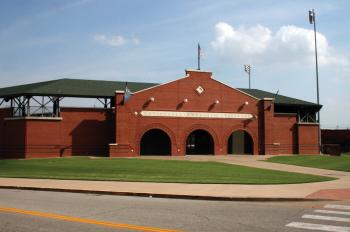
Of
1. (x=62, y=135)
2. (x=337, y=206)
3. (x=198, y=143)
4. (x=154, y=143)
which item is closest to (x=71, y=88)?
(x=62, y=135)

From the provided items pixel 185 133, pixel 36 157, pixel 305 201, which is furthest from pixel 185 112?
pixel 305 201

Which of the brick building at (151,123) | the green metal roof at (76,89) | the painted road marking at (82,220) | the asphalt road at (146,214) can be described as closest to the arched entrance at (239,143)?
the brick building at (151,123)

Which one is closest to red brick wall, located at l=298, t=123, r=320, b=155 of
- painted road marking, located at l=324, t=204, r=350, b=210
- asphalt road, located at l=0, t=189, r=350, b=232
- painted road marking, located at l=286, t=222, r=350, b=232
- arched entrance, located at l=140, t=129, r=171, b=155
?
arched entrance, located at l=140, t=129, r=171, b=155

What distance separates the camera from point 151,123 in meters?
45.0

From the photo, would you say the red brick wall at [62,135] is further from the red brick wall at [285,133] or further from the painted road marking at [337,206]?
Answer: the painted road marking at [337,206]

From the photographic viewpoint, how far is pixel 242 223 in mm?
10414

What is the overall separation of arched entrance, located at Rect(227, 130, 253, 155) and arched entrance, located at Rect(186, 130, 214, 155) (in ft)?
7.90

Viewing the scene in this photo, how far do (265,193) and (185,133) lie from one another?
30.2 metres

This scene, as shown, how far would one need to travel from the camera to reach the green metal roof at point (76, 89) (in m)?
43.8

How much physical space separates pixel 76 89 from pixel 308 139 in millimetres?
25814

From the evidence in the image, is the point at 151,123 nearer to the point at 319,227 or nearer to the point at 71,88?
the point at 71,88

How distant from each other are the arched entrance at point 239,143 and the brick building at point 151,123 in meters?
0.11

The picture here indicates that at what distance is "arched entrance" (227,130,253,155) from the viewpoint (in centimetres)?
5012

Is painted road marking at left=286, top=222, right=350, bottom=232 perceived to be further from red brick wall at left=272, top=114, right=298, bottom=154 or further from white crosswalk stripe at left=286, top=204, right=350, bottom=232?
red brick wall at left=272, top=114, right=298, bottom=154
